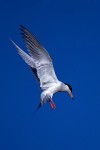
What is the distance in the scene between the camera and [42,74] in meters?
7.42

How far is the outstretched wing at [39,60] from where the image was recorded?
692 cm

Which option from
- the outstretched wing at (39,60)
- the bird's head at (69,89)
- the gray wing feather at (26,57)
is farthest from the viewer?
the bird's head at (69,89)

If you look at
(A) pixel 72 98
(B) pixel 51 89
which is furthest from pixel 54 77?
(A) pixel 72 98

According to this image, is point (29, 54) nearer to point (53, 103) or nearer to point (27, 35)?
point (27, 35)

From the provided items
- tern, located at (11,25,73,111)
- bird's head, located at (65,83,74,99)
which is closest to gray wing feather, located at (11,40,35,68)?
tern, located at (11,25,73,111)

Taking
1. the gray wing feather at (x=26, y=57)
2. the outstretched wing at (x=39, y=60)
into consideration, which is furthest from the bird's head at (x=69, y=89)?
the gray wing feather at (x=26, y=57)

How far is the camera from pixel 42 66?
24.0 feet

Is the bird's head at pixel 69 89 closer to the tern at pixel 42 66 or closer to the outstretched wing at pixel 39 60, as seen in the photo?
the tern at pixel 42 66

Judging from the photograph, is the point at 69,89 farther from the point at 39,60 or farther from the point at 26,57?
the point at 26,57

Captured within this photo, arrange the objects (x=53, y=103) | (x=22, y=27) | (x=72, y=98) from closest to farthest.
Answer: (x=22, y=27) → (x=53, y=103) → (x=72, y=98)

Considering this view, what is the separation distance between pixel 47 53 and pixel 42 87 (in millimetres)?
715

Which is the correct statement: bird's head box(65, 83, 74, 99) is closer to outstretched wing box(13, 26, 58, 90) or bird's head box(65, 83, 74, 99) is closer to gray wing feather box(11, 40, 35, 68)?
outstretched wing box(13, 26, 58, 90)

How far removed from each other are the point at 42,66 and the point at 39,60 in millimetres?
124

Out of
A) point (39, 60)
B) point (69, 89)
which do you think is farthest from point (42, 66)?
point (69, 89)
